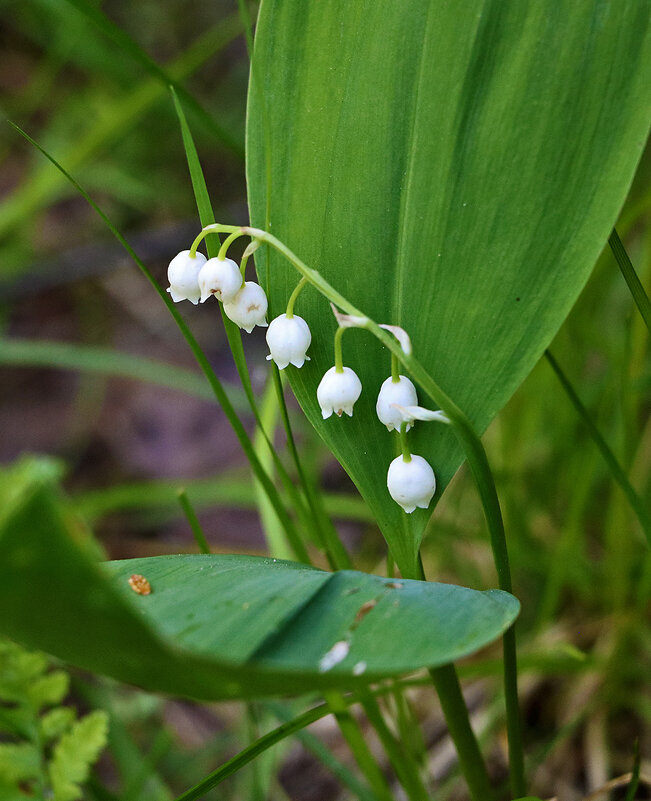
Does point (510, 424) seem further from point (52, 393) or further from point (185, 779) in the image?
point (52, 393)

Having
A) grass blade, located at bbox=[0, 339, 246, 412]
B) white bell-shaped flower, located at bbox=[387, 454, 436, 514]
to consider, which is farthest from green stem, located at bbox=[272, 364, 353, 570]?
grass blade, located at bbox=[0, 339, 246, 412]

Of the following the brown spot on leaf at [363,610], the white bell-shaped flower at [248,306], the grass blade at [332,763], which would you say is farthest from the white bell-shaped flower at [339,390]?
the grass blade at [332,763]

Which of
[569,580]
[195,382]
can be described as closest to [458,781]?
[569,580]

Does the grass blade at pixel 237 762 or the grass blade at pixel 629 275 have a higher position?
the grass blade at pixel 629 275

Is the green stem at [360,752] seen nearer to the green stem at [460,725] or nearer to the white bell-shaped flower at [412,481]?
the green stem at [460,725]

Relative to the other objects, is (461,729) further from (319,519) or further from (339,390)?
(339,390)
